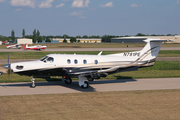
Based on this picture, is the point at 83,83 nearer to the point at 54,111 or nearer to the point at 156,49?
the point at 54,111

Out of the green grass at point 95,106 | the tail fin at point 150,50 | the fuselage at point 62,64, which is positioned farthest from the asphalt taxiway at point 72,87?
the tail fin at point 150,50

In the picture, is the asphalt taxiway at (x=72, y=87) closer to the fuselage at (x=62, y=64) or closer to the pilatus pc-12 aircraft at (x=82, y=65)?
the pilatus pc-12 aircraft at (x=82, y=65)

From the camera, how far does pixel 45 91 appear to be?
16.6 meters

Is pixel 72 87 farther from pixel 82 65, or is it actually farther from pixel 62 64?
pixel 62 64

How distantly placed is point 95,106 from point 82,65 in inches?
248

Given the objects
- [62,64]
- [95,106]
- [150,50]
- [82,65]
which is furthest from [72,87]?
[150,50]

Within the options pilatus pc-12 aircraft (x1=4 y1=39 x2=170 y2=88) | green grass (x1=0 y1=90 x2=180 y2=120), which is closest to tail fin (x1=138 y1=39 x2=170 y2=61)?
pilatus pc-12 aircraft (x1=4 y1=39 x2=170 y2=88)

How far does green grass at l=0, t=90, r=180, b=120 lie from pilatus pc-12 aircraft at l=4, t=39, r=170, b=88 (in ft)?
7.36

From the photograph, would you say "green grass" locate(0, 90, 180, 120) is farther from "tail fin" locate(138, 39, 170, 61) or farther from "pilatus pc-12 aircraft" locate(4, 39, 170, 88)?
"tail fin" locate(138, 39, 170, 61)

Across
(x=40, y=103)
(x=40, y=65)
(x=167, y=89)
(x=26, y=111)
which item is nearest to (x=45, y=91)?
(x=40, y=65)

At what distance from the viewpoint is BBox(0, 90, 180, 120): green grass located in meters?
10.7

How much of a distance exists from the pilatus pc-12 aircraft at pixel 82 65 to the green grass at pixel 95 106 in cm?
224

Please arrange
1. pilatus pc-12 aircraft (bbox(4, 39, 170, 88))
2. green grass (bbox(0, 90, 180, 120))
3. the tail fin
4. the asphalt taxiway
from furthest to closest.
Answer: the tail fin → pilatus pc-12 aircraft (bbox(4, 39, 170, 88)) → the asphalt taxiway → green grass (bbox(0, 90, 180, 120))

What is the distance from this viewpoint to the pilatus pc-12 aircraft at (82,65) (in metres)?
17.0
